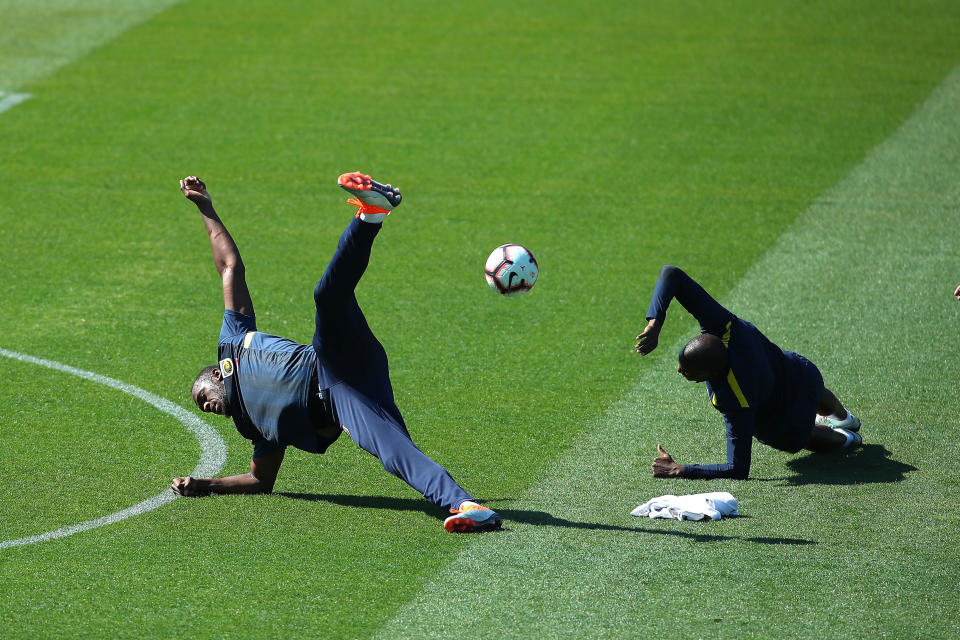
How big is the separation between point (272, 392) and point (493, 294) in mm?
3864

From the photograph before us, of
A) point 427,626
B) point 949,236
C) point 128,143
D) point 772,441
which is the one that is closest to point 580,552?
point 427,626

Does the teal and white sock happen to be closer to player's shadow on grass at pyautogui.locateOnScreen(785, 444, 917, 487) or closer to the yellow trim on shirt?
player's shadow on grass at pyautogui.locateOnScreen(785, 444, 917, 487)

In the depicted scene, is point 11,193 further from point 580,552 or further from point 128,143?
point 580,552

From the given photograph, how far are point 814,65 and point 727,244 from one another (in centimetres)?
561

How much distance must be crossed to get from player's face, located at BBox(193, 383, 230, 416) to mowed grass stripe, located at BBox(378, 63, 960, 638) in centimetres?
162

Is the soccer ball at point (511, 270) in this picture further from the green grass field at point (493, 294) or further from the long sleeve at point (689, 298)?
the long sleeve at point (689, 298)

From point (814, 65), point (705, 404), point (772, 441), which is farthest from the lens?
point (814, 65)

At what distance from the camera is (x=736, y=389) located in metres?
7.07

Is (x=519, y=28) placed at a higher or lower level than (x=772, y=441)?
higher

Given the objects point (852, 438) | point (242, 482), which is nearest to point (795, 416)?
point (852, 438)

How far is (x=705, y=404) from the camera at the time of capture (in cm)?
850

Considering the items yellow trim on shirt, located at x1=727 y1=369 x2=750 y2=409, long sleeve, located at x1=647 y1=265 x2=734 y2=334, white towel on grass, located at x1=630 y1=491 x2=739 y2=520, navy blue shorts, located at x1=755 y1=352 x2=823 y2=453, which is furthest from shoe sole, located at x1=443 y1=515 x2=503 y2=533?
navy blue shorts, located at x1=755 y1=352 x2=823 y2=453

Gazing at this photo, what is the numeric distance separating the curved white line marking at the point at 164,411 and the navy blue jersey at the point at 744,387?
2.76m

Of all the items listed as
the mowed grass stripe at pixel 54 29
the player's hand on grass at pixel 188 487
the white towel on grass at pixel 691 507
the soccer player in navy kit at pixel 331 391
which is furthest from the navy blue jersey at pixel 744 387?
the mowed grass stripe at pixel 54 29
